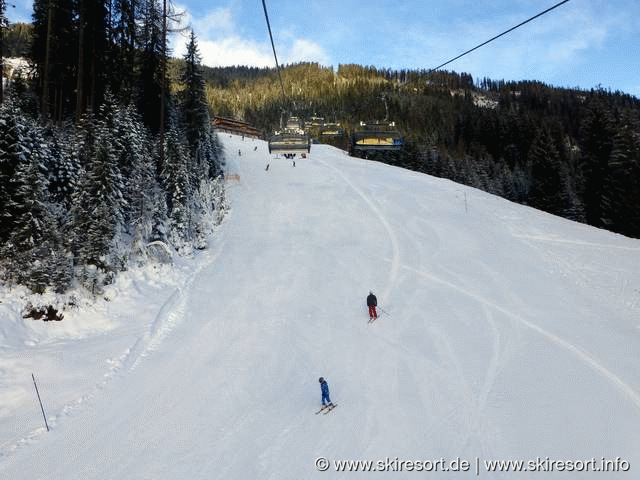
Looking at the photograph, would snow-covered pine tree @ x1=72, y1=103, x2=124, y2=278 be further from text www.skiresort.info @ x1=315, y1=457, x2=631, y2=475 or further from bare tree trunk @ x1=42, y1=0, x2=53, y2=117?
text www.skiresort.info @ x1=315, y1=457, x2=631, y2=475

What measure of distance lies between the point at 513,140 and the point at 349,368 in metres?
106

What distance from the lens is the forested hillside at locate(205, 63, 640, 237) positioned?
44.1 m

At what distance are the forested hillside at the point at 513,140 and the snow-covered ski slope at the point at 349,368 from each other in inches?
390

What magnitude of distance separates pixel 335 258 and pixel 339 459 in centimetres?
1785

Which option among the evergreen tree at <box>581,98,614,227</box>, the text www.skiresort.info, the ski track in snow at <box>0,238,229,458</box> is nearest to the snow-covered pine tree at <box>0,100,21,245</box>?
the ski track in snow at <box>0,238,229,458</box>

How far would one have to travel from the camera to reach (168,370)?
51.9 ft

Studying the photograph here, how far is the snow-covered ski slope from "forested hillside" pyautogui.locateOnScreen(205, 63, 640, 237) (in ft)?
32.5

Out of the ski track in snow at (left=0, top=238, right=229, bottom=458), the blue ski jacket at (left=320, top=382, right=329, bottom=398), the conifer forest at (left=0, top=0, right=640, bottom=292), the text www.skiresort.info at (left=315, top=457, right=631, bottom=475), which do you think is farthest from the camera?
the conifer forest at (left=0, top=0, right=640, bottom=292)

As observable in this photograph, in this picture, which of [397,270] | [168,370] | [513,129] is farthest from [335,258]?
[513,129]

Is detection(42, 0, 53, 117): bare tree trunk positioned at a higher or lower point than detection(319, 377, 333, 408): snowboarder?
higher

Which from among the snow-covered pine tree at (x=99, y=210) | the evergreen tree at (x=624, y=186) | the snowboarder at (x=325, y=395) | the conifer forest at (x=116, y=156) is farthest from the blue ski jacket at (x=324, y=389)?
the evergreen tree at (x=624, y=186)

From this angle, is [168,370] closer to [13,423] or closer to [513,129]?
[13,423]

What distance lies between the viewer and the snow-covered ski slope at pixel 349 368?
11.3 meters

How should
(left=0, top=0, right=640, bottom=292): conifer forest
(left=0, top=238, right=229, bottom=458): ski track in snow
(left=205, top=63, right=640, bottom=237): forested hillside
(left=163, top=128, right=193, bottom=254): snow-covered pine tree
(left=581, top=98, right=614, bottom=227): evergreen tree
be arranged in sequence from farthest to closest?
(left=581, top=98, right=614, bottom=227): evergreen tree → (left=205, top=63, right=640, bottom=237): forested hillside → (left=163, top=128, right=193, bottom=254): snow-covered pine tree → (left=0, top=0, right=640, bottom=292): conifer forest → (left=0, top=238, right=229, bottom=458): ski track in snow
